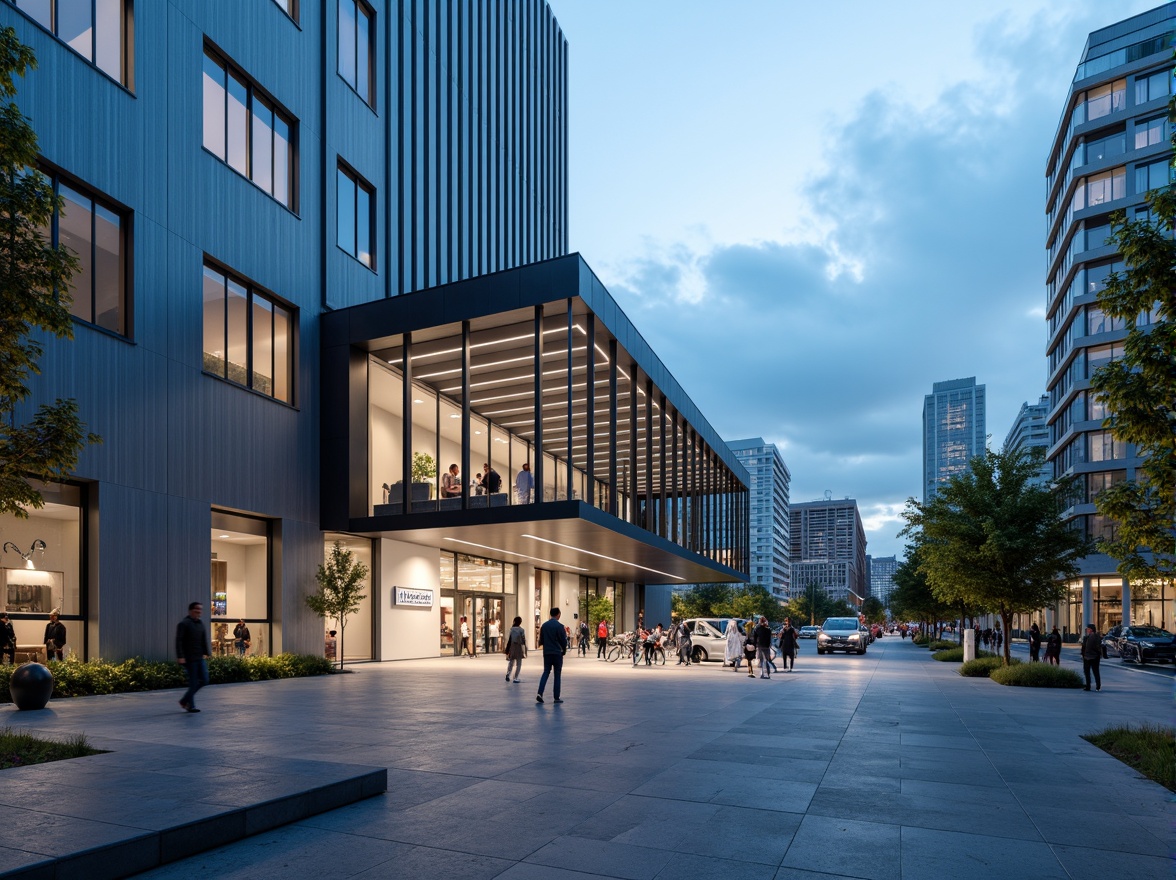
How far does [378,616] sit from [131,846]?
23.2m

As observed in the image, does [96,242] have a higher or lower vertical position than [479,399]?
higher

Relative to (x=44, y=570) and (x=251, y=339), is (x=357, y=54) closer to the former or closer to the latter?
(x=251, y=339)

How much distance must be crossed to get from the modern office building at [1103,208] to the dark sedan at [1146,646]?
2444cm

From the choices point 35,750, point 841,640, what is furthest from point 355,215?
point 841,640

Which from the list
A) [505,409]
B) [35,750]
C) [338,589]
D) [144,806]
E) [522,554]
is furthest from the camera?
[505,409]

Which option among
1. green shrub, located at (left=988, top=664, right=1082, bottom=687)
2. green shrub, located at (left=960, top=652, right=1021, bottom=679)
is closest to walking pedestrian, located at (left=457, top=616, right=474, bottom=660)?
green shrub, located at (left=960, top=652, right=1021, bottom=679)

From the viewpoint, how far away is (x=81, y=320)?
17812mm

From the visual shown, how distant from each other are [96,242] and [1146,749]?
806 inches

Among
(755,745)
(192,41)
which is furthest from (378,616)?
(755,745)

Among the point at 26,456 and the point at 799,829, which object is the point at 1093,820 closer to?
the point at 799,829

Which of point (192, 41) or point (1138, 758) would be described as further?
point (192, 41)

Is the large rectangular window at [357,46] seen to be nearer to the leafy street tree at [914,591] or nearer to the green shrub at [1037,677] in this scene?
the green shrub at [1037,677]

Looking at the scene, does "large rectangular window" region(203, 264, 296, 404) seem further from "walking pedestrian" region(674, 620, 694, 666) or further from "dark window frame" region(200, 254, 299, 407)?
"walking pedestrian" region(674, 620, 694, 666)

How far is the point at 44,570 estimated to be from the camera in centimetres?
1702
